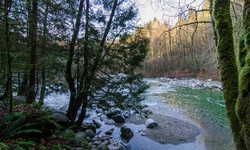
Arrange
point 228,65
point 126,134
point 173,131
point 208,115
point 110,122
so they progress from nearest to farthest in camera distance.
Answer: point 228,65 < point 126,134 < point 173,131 < point 110,122 < point 208,115

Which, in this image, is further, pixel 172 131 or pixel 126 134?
pixel 172 131

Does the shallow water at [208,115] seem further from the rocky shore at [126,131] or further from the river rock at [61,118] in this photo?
the river rock at [61,118]

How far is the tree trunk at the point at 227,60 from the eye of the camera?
3.94 ft

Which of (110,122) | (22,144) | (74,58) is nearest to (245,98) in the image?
(22,144)

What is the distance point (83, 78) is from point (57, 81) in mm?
737

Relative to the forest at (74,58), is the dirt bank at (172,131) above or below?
below

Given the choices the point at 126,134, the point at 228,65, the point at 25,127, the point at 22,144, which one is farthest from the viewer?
the point at 126,134

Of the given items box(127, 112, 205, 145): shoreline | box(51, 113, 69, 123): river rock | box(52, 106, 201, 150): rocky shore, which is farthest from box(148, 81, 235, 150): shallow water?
box(51, 113, 69, 123): river rock

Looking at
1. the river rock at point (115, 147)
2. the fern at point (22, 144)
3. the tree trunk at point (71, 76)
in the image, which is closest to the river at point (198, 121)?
the river rock at point (115, 147)

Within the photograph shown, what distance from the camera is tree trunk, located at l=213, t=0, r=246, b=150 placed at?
1200 millimetres

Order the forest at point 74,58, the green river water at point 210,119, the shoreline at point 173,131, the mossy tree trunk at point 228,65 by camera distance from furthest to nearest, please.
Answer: the shoreline at point 173,131 → the green river water at point 210,119 → the forest at point 74,58 → the mossy tree trunk at point 228,65

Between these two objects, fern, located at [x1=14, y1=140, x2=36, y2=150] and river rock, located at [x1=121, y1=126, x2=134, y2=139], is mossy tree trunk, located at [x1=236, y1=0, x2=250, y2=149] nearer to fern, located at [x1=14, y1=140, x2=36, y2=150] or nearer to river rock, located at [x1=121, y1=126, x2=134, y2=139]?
fern, located at [x1=14, y1=140, x2=36, y2=150]

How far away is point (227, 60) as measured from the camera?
4.18 feet

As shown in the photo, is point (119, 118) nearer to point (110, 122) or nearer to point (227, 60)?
point (110, 122)
